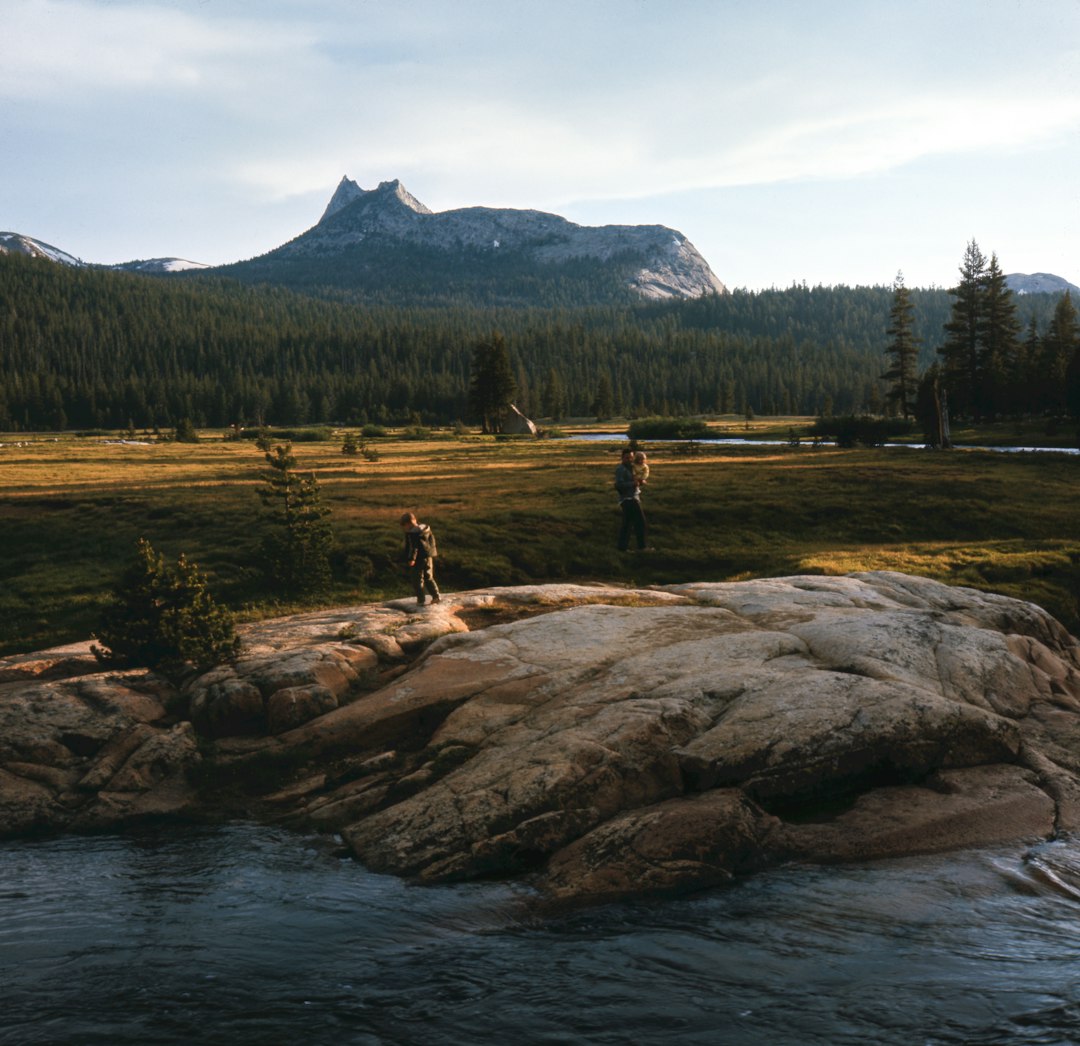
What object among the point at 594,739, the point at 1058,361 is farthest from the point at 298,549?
the point at 1058,361

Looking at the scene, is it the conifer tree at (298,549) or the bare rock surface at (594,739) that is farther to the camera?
the conifer tree at (298,549)

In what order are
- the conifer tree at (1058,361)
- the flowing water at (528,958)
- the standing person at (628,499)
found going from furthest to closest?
the conifer tree at (1058,361)
the standing person at (628,499)
the flowing water at (528,958)

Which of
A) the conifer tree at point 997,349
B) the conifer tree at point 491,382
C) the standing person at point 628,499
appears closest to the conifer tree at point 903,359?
the conifer tree at point 997,349

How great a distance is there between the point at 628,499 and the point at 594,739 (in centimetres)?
1604

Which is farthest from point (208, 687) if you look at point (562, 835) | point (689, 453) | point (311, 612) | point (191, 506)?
point (689, 453)

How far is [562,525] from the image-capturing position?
37.5 m

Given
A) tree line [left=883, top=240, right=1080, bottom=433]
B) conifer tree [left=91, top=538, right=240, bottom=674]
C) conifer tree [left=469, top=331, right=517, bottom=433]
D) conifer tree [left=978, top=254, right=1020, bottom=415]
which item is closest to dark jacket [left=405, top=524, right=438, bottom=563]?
conifer tree [left=91, top=538, right=240, bottom=674]

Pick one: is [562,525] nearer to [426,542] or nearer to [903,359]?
[426,542]

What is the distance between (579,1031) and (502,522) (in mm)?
28868

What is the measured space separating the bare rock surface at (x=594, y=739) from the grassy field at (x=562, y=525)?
26.3 feet

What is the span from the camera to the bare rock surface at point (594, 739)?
13.9 m

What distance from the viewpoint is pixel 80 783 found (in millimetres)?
16969

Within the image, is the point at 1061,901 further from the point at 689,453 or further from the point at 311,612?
the point at 689,453

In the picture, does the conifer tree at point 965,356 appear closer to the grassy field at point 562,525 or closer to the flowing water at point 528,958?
the grassy field at point 562,525
